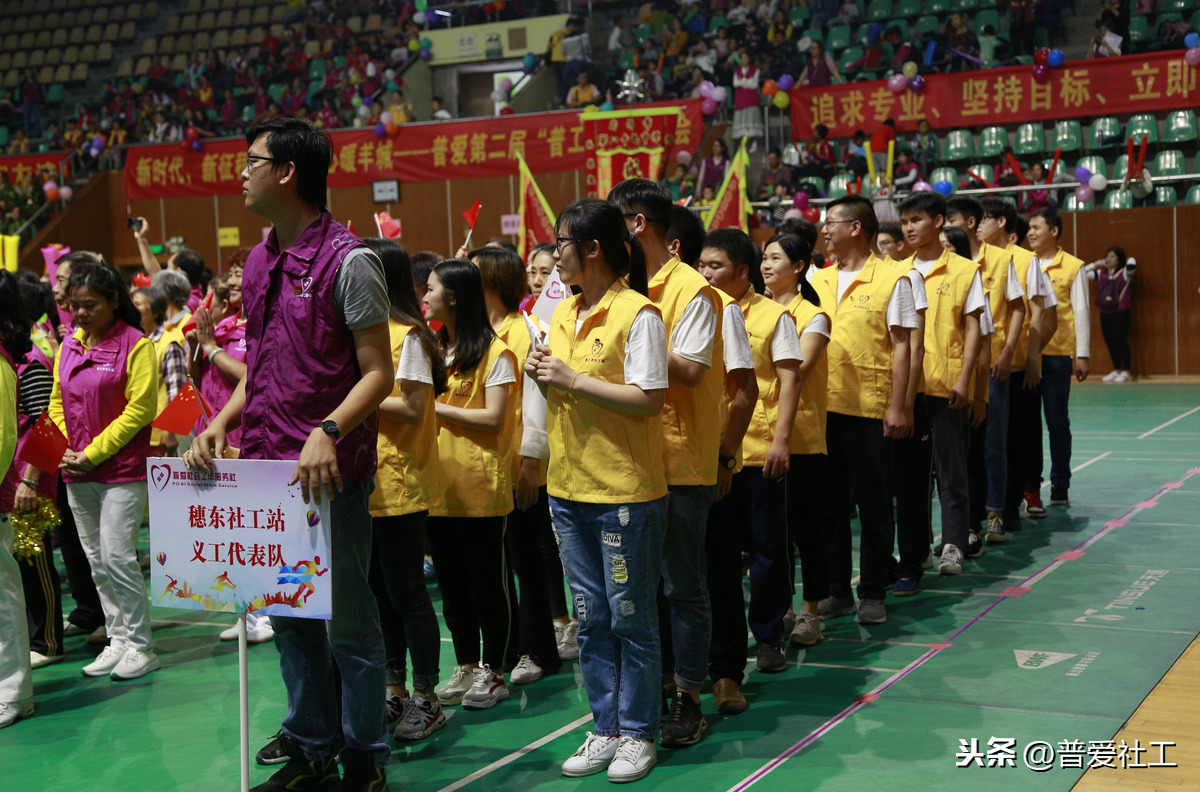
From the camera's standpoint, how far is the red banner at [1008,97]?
51.5ft

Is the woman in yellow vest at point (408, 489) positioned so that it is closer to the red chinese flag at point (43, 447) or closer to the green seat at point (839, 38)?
the red chinese flag at point (43, 447)

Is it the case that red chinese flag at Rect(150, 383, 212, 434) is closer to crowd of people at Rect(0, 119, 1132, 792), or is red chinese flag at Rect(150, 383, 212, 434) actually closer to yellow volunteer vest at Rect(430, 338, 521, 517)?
crowd of people at Rect(0, 119, 1132, 792)

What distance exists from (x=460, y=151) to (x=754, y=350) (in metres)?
16.2

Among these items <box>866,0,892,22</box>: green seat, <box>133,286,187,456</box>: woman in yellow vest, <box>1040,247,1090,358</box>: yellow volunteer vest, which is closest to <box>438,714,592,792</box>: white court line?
<box>133,286,187,456</box>: woman in yellow vest

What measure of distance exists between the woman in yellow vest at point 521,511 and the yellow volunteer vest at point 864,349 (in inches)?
60.1

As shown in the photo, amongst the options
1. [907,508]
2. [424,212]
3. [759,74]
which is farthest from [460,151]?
[907,508]

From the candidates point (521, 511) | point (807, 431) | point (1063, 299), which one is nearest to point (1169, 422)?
point (1063, 299)

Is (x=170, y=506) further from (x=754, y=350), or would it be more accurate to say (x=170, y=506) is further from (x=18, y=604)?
(x=754, y=350)

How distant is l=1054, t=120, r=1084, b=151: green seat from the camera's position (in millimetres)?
16219

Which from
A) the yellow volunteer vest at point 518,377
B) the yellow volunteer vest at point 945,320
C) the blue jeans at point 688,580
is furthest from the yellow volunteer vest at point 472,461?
the yellow volunteer vest at point 945,320

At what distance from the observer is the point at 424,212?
20641 millimetres

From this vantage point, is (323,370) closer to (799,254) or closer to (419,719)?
(419,719)

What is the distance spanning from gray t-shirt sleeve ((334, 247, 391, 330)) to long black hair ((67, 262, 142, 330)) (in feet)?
7.74

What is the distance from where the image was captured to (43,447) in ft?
15.5
